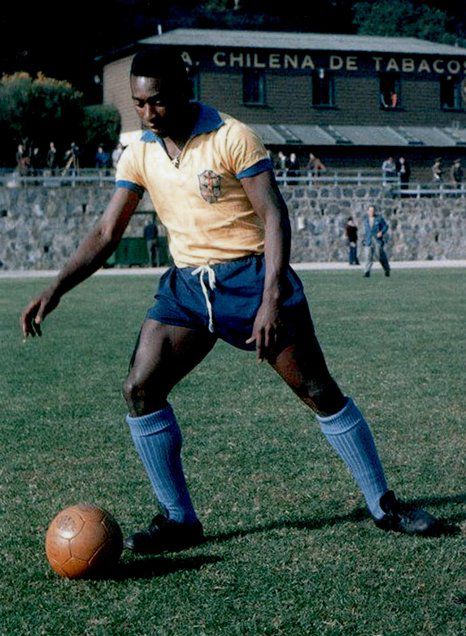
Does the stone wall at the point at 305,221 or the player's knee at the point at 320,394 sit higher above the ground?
the player's knee at the point at 320,394

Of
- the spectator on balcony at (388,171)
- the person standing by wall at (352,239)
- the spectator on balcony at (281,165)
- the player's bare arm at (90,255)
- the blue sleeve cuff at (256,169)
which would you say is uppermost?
the blue sleeve cuff at (256,169)

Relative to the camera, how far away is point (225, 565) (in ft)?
16.0

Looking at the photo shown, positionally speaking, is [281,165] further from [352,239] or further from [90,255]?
[90,255]

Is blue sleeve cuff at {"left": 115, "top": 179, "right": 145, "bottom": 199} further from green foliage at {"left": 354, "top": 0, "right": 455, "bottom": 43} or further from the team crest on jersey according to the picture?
green foliage at {"left": 354, "top": 0, "right": 455, "bottom": 43}

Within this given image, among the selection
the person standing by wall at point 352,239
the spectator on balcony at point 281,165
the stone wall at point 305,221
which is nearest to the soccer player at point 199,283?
the stone wall at point 305,221

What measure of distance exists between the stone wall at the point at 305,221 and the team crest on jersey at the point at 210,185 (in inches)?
1388

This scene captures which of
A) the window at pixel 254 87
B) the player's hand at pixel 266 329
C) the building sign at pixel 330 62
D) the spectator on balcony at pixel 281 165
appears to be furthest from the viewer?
the window at pixel 254 87

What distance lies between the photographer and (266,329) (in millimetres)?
4773

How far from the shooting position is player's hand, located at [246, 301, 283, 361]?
477 cm

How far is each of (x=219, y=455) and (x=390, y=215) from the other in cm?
3838

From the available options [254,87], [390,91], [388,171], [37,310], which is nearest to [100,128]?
[254,87]

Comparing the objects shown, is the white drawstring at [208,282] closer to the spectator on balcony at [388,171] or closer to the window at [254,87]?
the spectator on balcony at [388,171]

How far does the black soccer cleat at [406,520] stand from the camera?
5.23 meters

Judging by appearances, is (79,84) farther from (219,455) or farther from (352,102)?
(219,455)
